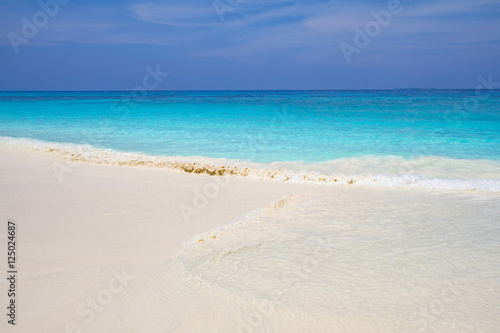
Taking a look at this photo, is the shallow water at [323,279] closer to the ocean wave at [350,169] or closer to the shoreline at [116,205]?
the shoreline at [116,205]

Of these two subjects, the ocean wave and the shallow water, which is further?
the ocean wave

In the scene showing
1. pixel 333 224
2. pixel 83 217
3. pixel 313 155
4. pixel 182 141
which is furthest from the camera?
pixel 182 141

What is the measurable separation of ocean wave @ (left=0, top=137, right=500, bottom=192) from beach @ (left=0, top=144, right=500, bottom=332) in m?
0.67

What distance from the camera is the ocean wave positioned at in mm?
7547

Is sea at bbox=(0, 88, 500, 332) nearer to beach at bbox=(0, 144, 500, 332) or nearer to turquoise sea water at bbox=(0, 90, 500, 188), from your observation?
beach at bbox=(0, 144, 500, 332)

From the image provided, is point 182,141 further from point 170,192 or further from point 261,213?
point 261,213

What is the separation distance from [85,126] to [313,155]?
44.6 feet

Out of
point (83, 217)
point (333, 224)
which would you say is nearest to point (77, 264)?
point (83, 217)

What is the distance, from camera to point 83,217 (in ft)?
17.7

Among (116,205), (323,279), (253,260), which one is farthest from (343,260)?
(116,205)

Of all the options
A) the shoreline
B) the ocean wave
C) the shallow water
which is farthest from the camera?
the ocean wave

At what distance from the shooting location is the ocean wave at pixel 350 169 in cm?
755

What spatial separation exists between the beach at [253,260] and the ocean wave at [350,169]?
26.4 inches

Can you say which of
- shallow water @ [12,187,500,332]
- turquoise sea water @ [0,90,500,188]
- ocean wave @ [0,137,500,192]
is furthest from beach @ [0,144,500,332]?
turquoise sea water @ [0,90,500,188]
